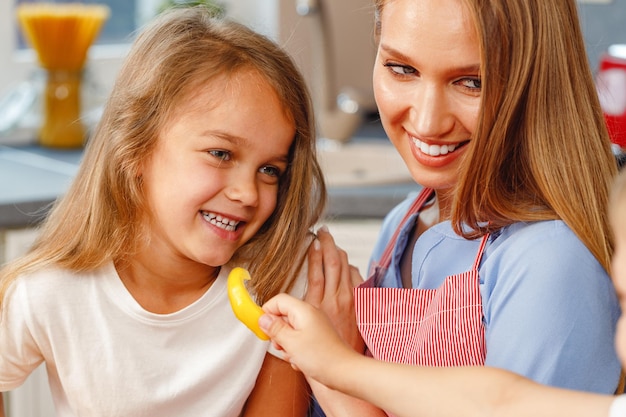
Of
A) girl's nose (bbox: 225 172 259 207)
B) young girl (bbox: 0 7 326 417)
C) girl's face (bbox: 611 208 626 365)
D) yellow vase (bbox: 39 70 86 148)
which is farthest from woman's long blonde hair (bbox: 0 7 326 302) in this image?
yellow vase (bbox: 39 70 86 148)

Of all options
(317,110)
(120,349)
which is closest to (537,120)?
(120,349)

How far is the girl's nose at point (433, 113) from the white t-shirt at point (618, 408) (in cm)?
54

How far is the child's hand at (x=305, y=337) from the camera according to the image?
3.19 ft

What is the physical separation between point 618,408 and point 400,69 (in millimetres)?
642

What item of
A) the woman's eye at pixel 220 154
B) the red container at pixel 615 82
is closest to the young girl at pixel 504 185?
the woman's eye at pixel 220 154

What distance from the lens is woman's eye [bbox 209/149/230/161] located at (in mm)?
1425

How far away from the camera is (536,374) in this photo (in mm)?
1087

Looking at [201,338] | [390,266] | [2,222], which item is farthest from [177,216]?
[2,222]

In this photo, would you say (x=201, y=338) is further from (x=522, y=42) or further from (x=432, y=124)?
(x=522, y=42)

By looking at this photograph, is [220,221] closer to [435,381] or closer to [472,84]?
[472,84]

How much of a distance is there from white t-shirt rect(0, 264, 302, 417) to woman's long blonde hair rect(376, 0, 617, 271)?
0.51m

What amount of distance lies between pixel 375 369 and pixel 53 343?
701 mm

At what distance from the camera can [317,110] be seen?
10.0ft

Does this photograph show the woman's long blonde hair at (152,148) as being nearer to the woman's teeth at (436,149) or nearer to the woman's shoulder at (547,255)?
the woman's teeth at (436,149)
